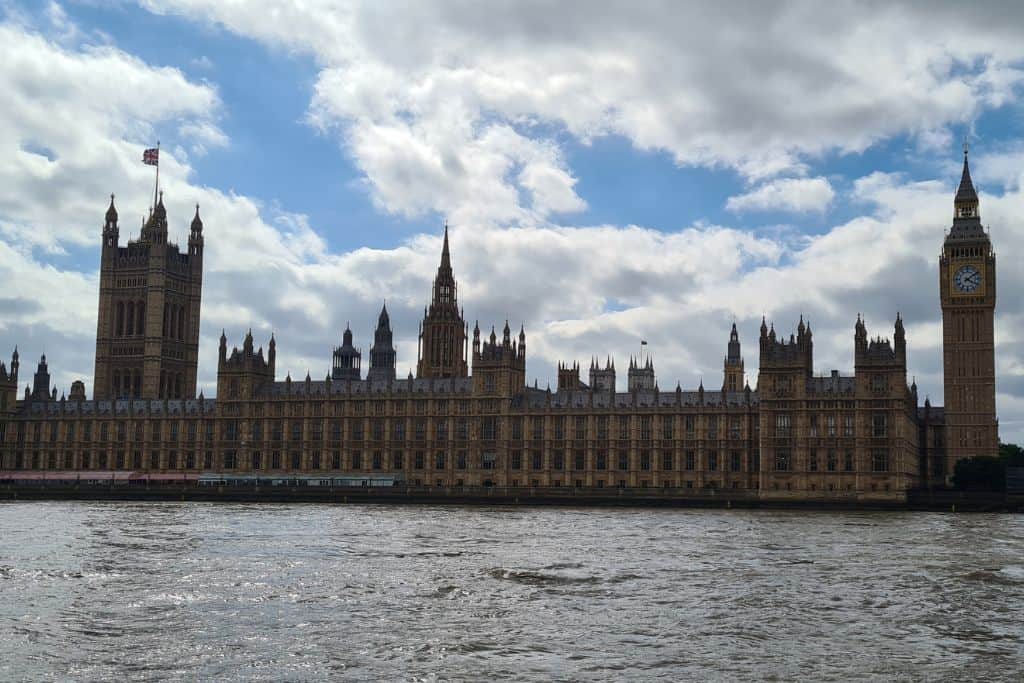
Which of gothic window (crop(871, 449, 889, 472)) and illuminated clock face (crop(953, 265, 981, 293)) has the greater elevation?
illuminated clock face (crop(953, 265, 981, 293))

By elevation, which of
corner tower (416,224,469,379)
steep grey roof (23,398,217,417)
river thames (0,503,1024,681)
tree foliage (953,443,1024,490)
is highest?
corner tower (416,224,469,379)

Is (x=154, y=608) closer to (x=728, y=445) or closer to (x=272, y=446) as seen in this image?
(x=728, y=445)

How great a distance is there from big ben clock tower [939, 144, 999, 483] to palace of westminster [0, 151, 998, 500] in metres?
0.19

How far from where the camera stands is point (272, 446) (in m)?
162

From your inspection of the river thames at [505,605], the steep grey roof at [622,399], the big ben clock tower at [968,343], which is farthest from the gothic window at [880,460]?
the river thames at [505,605]

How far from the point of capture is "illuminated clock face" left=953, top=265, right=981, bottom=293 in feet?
512

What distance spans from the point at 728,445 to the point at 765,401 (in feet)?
25.0

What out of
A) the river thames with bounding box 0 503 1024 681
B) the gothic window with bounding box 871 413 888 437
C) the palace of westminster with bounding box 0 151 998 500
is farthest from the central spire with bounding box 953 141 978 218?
the river thames with bounding box 0 503 1024 681

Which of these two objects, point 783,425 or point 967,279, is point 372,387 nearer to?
point 783,425

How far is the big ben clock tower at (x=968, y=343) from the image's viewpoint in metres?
152

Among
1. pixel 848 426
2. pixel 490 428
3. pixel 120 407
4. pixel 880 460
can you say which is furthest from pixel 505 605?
pixel 120 407

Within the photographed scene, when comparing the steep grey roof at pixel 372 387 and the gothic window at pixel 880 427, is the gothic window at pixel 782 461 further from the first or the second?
the steep grey roof at pixel 372 387

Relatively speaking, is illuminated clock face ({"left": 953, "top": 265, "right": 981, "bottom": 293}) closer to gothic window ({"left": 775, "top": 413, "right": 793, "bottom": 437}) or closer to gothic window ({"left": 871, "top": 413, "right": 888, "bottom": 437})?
gothic window ({"left": 871, "top": 413, "right": 888, "bottom": 437})

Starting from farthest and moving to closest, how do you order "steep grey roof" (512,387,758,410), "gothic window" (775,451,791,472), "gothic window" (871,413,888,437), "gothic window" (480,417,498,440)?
"gothic window" (480,417,498,440) < "steep grey roof" (512,387,758,410) < "gothic window" (775,451,791,472) < "gothic window" (871,413,888,437)
